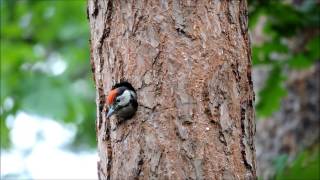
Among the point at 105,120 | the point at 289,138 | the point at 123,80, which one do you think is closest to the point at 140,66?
the point at 123,80

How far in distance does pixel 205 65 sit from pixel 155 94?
0.24m

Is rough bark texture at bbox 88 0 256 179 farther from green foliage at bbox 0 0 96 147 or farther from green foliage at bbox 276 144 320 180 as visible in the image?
green foliage at bbox 0 0 96 147

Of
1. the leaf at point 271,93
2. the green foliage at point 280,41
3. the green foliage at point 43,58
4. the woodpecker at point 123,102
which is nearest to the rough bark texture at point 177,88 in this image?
the woodpecker at point 123,102

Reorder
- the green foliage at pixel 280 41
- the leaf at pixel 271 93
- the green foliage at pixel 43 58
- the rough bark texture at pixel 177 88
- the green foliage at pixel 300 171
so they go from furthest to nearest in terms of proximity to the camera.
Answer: the green foliage at pixel 43 58, the leaf at pixel 271 93, the green foliage at pixel 280 41, the green foliage at pixel 300 171, the rough bark texture at pixel 177 88

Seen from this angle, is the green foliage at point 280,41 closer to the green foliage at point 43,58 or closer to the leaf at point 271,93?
the leaf at point 271,93

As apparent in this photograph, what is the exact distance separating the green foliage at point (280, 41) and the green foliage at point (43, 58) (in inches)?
58.2

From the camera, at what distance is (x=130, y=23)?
324 centimetres

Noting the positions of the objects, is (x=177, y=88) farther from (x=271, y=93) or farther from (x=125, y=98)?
(x=271, y=93)

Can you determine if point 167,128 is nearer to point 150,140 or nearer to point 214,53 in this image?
point 150,140

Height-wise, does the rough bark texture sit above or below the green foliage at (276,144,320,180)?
above

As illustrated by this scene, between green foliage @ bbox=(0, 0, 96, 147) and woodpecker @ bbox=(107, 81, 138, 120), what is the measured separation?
7.29ft

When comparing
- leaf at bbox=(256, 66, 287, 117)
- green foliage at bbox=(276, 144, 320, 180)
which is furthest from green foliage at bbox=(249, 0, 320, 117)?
green foliage at bbox=(276, 144, 320, 180)

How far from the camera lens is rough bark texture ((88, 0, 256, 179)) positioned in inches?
118

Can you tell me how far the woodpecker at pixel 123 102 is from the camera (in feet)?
10.1
